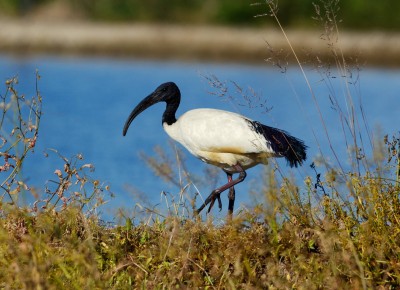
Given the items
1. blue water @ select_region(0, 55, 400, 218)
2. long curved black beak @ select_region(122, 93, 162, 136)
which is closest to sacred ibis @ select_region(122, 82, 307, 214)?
long curved black beak @ select_region(122, 93, 162, 136)

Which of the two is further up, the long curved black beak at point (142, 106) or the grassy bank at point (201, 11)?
the grassy bank at point (201, 11)

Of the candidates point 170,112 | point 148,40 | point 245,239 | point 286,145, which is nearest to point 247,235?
point 245,239

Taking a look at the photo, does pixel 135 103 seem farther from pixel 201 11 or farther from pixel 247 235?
pixel 247 235

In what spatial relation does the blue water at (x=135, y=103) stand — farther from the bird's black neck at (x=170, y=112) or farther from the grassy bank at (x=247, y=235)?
the grassy bank at (x=247, y=235)

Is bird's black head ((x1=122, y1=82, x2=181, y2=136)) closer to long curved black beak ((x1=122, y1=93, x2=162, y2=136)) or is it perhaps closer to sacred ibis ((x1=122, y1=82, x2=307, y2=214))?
long curved black beak ((x1=122, y1=93, x2=162, y2=136))

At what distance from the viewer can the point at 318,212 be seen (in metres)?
4.70

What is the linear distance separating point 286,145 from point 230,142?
393mm

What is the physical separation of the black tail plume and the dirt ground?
78.3 feet

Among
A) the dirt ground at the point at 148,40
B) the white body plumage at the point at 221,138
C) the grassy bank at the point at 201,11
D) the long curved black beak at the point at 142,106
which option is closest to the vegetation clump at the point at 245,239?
the white body plumage at the point at 221,138

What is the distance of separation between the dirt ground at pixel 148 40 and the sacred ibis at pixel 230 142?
23.4 metres

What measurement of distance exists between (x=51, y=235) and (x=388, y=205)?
1378mm

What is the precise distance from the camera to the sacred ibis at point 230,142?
586 centimetres

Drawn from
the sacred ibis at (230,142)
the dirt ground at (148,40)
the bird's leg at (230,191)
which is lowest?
the bird's leg at (230,191)

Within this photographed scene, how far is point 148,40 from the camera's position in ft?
105
